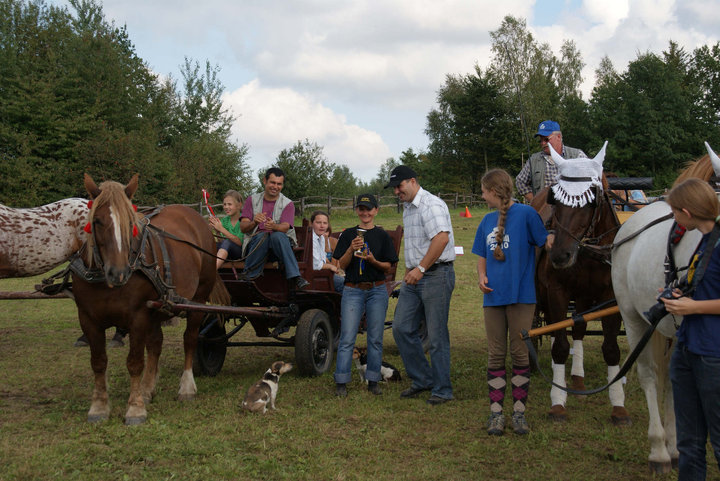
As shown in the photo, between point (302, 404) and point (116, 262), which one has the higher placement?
point (116, 262)

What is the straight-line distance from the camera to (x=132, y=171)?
94.5ft

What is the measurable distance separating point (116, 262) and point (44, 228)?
228 centimetres

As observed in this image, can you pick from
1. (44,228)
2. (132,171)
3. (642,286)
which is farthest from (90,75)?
(642,286)

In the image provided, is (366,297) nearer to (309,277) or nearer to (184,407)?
(309,277)

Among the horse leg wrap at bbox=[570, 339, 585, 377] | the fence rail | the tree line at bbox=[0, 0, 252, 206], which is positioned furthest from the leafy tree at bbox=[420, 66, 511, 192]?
the horse leg wrap at bbox=[570, 339, 585, 377]

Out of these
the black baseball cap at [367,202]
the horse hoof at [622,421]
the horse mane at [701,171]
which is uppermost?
the horse mane at [701,171]

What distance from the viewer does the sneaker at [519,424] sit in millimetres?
4805

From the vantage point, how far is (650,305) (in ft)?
12.8

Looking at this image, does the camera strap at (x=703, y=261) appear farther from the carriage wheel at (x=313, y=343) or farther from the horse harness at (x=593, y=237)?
the carriage wheel at (x=313, y=343)

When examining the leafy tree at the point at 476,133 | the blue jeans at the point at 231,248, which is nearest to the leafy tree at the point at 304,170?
the leafy tree at the point at 476,133

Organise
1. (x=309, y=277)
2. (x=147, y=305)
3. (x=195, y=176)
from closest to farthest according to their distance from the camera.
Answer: (x=147, y=305)
(x=309, y=277)
(x=195, y=176)

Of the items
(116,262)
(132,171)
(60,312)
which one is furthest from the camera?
(132,171)

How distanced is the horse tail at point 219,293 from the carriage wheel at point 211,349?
0.28 m

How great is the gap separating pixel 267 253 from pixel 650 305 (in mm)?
3945
